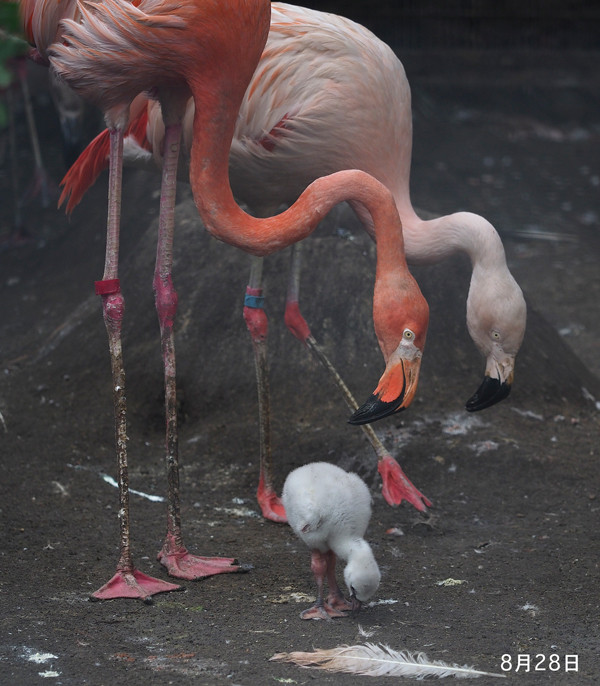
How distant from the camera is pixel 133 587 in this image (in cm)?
348

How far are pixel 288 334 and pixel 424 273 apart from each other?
0.87 metres

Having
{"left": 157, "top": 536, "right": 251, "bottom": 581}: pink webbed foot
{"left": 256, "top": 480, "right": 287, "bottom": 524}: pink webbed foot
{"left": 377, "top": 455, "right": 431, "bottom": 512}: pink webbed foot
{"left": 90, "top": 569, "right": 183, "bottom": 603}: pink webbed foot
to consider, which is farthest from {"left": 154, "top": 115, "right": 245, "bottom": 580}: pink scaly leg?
{"left": 377, "top": 455, "right": 431, "bottom": 512}: pink webbed foot

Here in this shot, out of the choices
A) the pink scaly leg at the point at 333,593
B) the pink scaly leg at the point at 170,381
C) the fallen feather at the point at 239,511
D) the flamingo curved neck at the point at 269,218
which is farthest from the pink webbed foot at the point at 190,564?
the flamingo curved neck at the point at 269,218

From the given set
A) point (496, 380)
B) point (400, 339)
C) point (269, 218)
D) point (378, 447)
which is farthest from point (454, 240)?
point (378, 447)

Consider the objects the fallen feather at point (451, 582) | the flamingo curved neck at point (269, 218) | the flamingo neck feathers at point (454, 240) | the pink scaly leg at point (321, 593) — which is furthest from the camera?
the flamingo neck feathers at point (454, 240)

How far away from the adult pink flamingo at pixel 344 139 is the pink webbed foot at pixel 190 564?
938 millimetres

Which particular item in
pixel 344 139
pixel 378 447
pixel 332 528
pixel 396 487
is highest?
pixel 344 139

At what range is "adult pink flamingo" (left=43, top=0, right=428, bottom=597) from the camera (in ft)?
10.8

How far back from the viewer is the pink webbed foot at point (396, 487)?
14.0 ft

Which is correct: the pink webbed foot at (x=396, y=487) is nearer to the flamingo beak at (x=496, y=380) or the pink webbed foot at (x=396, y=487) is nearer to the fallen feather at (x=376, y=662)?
the flamingo beak at (x=496, y=380)

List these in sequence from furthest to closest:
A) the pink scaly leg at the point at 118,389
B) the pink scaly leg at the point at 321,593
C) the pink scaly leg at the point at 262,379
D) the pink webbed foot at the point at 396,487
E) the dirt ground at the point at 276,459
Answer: the pink scaly leg at the point at 262,379
the pink webbed foot at the point at 396,487
the pink scaly leg at the point at 118,389
the pink scaly leg at the point at 321,593
the dirt ground at the point at 276,459

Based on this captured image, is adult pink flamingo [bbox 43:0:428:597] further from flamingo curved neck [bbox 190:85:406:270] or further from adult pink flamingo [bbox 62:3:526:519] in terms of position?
adult pink flamingo [bbox 62:3:526:519]

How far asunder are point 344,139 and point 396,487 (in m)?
1.52

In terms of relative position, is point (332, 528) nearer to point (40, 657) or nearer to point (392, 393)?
point (392, 393)
